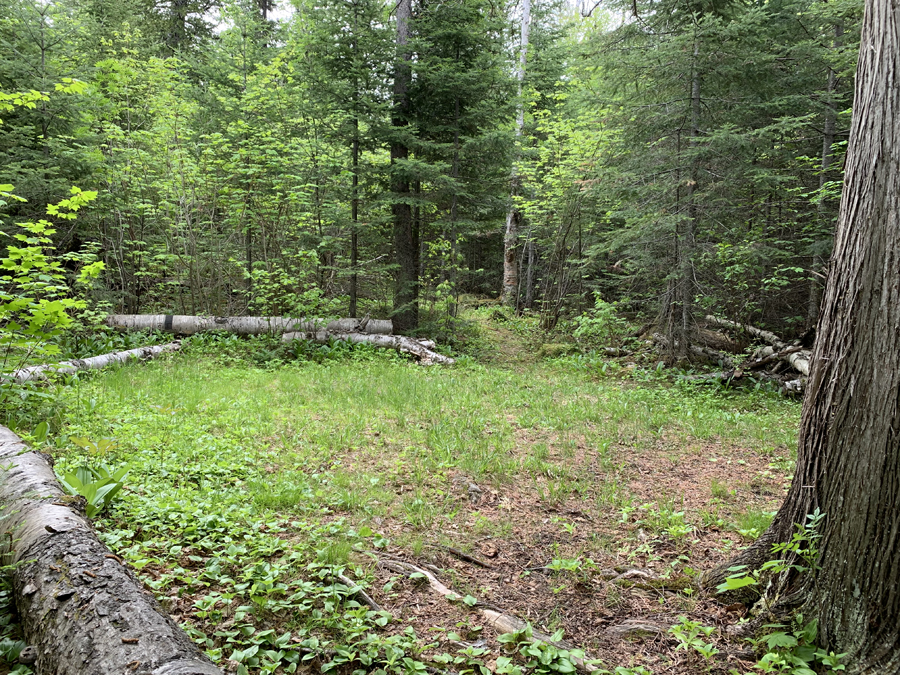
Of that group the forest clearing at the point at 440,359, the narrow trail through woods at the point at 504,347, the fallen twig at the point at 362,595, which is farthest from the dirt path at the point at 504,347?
the fallen twig at the point at 362,595

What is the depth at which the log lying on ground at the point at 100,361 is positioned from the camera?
6.02 metres

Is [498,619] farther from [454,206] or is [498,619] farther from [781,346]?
[454,206]

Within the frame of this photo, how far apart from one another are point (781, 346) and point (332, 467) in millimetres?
9056

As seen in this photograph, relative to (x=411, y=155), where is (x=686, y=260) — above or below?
below

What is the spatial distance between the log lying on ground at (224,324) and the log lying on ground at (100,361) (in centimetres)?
88

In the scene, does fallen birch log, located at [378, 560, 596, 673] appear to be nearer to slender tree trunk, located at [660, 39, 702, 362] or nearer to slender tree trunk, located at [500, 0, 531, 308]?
slender tree trunk, located at [660, 39, 702, 362]

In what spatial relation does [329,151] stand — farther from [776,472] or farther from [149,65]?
[776,472]

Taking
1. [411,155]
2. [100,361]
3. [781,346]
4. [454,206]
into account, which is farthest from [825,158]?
[100,361]

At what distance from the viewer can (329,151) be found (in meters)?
11.3

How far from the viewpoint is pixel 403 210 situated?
460 inches

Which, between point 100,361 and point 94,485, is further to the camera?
point 100,361

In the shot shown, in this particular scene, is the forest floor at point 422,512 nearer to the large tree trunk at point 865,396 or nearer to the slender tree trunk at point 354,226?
the large tree trunk at point 865,396

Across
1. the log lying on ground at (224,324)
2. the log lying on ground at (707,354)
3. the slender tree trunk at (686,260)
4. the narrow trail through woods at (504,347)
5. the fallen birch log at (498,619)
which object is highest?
the slender tree trunk at (686,260)

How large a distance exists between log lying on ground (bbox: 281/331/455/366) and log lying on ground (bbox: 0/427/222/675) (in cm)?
799
